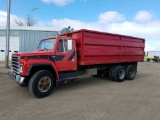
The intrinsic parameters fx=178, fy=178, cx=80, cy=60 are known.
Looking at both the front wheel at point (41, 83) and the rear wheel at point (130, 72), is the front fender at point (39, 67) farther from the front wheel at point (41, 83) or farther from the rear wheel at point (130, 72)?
the rear wheel at point (130, 72)

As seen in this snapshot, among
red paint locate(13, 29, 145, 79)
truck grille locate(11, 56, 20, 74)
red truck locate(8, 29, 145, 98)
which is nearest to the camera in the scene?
red truck locate(8, 29, 145, 98)

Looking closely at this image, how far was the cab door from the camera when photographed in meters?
7.08

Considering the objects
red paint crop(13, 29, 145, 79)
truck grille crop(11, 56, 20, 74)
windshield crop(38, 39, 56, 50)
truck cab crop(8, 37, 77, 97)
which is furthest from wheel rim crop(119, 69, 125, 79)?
truck grille crop(11, 56, 20, 74)

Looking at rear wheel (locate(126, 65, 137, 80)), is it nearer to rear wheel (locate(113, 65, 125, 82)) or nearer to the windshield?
rear wheel (locate(113, 65, 125, 82))

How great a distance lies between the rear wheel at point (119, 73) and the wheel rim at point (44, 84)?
4.22 m

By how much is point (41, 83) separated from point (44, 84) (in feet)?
0.43

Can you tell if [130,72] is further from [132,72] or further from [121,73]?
[121,73]

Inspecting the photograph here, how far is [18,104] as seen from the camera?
562 centimetres

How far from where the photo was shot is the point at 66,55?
7.32m

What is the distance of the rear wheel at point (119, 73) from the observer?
9.60 m

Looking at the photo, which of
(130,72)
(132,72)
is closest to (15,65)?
(130,72)

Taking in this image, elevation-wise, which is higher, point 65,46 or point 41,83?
point 65,46

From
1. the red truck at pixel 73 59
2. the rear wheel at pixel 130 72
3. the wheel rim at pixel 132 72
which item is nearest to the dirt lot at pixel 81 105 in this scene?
the red truck at pixel 73 59

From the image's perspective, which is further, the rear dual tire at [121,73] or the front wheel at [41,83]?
the rear dual tire at [121,73]
